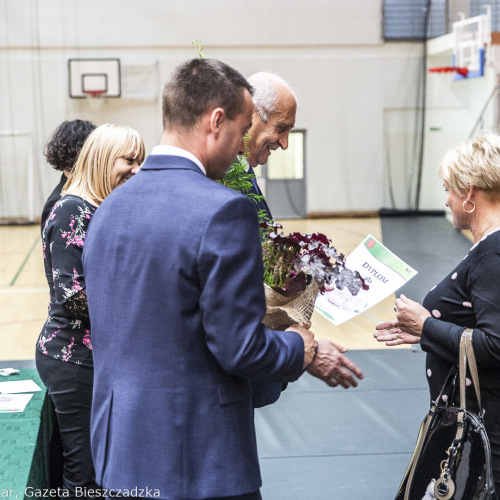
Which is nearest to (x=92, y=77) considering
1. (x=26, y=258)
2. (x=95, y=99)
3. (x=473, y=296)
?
(x=95, y=99)

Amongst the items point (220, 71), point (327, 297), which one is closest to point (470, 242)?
point (327, 297)

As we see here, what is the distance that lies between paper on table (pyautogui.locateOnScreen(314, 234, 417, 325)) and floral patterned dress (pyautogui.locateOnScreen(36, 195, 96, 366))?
2.28ft

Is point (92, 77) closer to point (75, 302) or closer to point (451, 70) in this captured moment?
point (451, 70)

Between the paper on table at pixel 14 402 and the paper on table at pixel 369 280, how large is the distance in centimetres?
101

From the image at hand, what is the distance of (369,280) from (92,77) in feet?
30.2

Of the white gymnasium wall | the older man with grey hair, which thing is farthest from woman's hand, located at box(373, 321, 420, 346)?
the white gymnasium wall

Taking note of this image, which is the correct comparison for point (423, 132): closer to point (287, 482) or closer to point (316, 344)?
point (287, 482)

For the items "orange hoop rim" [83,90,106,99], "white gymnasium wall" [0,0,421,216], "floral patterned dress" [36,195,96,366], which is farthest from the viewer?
"orange hoop rim" [83,90,106,99]

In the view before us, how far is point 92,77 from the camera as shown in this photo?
33.9 feet

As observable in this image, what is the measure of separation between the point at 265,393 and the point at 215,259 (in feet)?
1.85

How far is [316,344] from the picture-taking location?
4.66ft

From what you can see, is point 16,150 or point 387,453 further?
point 16,150

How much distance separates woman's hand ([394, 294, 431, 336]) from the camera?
191 centimetres

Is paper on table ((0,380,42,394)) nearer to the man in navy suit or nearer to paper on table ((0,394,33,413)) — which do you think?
paper on table ((0,394,33,413))
